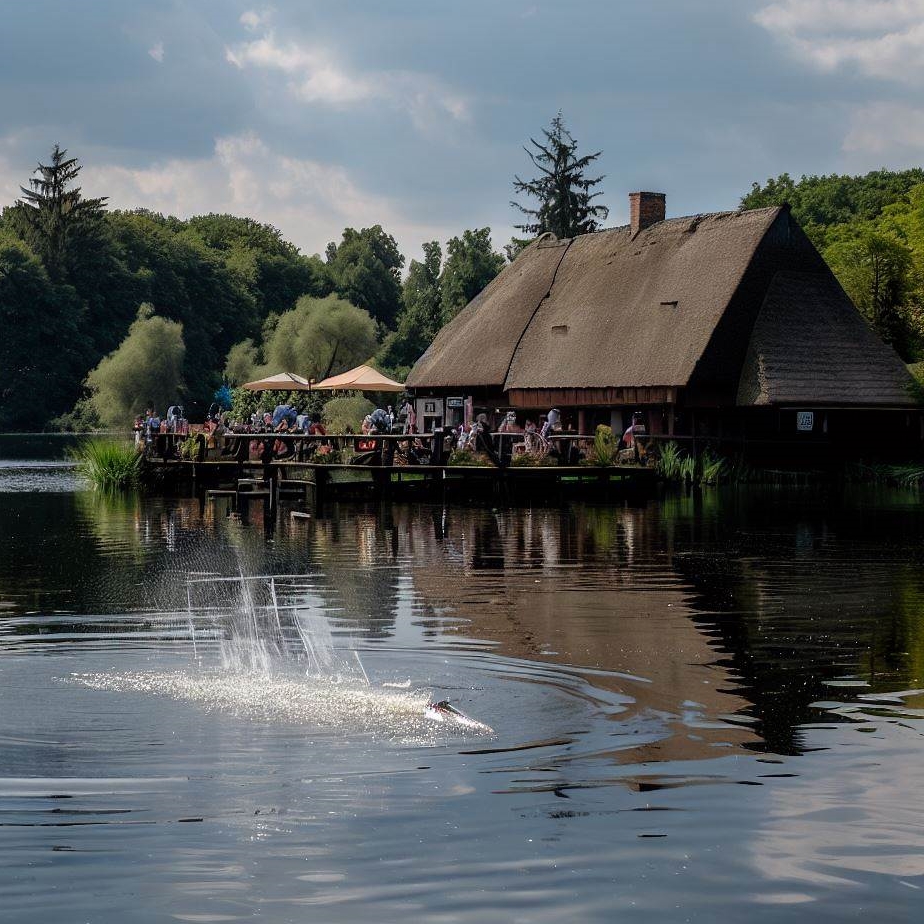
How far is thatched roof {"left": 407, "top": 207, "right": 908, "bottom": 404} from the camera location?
47344 mm

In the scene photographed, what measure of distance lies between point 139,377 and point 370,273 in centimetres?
4821

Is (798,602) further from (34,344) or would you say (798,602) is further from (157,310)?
(157,310)

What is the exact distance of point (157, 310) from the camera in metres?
122

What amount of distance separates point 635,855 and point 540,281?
4763cm

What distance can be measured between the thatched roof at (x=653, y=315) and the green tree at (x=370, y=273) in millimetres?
83632

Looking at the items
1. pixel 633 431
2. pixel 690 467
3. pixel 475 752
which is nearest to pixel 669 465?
pixel 690 467

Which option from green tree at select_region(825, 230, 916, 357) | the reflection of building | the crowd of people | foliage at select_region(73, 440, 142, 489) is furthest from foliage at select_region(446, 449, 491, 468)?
green tree at select_region(825, 230, 916, 357)

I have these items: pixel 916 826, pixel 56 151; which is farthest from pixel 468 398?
pixel 56 151

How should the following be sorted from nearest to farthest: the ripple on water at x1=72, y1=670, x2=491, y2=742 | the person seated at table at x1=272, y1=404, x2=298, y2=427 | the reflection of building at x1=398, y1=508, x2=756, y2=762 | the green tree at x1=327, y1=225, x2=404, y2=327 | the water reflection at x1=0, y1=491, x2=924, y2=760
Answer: the ripple on water at x1=72, y1=670, x2=491, y2=742
the reflection of building at x1=398, y1=508, x2=756, y2=762
the water reflection at x1=0, y1=491, x2=924, y2=760
the person seated at table at x1=272, y1=404, x2=298, y2=427
the green tree at x1=327, y1=225, x2=404, y2=327

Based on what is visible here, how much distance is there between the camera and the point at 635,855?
7.76 metres

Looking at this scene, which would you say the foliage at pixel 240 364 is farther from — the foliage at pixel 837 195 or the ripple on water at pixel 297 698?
the ripple on water at pixel 297 698

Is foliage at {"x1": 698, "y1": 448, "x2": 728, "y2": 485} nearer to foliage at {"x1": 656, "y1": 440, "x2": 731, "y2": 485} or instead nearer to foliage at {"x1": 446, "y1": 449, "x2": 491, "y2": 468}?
foliage at {"x1": 656, "y1": 440, "x2": 731, "y2": 485}

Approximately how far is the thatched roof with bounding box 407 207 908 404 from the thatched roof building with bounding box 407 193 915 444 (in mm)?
47

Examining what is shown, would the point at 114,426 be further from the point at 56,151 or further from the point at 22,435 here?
the point at 56,151
